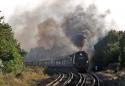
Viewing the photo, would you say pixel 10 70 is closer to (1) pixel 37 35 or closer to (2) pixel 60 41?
(1) pixel 37 35

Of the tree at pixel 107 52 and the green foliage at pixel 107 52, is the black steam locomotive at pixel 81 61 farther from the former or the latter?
the tree at pixel 107 52

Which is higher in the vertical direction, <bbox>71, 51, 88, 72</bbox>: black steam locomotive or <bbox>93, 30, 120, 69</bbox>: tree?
<bbox>93, 30, 120, 69</bbox>: tree

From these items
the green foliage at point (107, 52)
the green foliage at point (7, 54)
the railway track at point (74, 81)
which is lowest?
the railway track at point (74, 81)

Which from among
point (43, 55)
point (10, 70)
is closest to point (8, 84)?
point (10, 70)

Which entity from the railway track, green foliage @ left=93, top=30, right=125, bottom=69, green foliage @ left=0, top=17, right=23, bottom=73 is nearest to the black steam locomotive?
green foliage @ left=93, top=30, right=125, bottom=69

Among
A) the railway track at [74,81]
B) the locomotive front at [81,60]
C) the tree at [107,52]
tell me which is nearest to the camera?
the railway track at [74,81]

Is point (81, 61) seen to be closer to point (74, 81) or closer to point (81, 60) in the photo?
point (81, 60)

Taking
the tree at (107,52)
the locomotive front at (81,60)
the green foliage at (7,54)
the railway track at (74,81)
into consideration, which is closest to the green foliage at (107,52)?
the tree at (107,52)

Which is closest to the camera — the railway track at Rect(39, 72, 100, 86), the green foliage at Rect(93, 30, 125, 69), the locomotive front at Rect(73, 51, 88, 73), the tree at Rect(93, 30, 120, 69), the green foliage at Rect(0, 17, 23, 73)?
the railway track at Rect(39, 72, 100, 86)

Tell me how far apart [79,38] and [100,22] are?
19573 millimetres

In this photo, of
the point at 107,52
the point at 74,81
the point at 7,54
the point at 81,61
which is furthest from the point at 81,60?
the point at 74,81

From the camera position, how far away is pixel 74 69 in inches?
2384

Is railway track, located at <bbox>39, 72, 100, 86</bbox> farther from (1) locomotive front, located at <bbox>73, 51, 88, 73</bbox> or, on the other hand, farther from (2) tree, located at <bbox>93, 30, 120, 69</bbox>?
(2) tree, located at <bbox>93, 30, 120, 69</bbox>

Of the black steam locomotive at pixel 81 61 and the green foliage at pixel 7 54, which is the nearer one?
the green foliage at pixel 7 54
